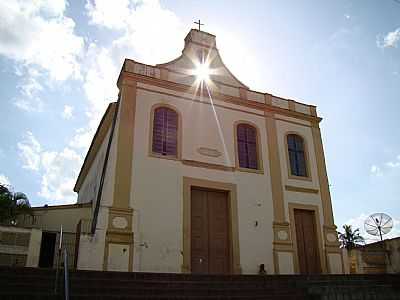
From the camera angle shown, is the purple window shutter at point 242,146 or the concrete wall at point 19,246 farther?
the purple window shutter at point 242,146

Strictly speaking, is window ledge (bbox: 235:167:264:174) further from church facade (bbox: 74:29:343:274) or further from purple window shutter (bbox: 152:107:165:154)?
purple window shutter (bbox: 152:107:165:154)

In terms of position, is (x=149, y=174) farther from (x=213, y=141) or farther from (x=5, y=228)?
(x=5, y=228)

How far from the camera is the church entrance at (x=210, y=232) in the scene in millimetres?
12164

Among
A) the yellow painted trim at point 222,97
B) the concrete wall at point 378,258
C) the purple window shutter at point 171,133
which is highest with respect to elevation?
the yellow painted trim at point 222,97

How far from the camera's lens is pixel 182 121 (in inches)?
531

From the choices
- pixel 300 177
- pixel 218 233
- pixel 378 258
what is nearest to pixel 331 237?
pixel 378 258

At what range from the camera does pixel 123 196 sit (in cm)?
1143

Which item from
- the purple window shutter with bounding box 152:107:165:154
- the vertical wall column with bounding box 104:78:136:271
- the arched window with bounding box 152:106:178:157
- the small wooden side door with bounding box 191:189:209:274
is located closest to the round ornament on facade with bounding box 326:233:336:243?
the small wooden side door with bounding box 191:189:209:274

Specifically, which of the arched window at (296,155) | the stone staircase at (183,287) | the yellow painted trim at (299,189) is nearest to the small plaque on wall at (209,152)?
the yellow painted trim at (299,189)

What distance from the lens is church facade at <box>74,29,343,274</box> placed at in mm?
11383

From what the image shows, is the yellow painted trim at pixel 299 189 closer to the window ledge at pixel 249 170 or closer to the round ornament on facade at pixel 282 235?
the window ledge at pixel 249 170

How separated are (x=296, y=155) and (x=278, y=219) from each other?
3173mm

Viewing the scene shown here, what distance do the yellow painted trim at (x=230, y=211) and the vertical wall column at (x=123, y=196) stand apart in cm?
173

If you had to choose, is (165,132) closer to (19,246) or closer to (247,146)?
(247,146)
